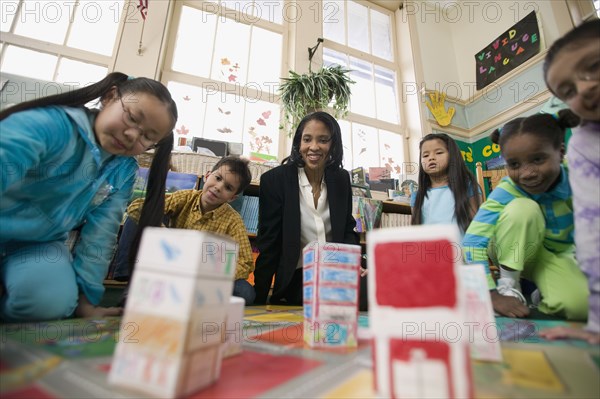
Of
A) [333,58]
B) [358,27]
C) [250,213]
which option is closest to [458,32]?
[358,27]

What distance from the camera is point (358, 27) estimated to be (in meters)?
3.70

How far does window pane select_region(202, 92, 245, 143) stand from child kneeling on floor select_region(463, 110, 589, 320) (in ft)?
6.96

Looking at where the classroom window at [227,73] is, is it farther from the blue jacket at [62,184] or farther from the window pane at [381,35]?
the blue jacket at [62,184]

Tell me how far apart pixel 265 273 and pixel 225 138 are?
1609 millimetres

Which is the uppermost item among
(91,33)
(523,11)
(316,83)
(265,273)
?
(523,11)

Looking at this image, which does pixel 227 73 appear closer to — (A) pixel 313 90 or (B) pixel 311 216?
(A) pixel 313 90

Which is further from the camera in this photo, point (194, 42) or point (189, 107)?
point (194, 42)

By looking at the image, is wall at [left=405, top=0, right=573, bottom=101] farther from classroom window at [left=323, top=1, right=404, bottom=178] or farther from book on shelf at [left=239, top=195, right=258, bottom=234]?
book on shelf at [left=239, top=195, right=258, bottom=234]

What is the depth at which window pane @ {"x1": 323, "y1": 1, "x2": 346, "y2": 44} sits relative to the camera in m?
3.41

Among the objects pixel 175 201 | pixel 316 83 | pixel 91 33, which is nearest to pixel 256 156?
pixel 316 83

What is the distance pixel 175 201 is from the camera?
1.30m

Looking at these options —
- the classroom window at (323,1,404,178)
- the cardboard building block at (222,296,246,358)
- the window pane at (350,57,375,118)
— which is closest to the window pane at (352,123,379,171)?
the classroom window at (323,1,404,178)

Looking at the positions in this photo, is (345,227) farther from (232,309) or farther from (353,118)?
(353,118)

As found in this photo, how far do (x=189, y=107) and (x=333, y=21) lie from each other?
212 cm
